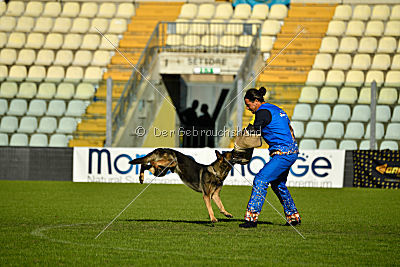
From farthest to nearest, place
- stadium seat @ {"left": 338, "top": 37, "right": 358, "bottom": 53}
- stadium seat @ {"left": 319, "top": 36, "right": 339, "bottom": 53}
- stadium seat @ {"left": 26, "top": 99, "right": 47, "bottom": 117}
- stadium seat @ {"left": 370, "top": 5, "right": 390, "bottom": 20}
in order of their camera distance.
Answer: stadium seat @ {"left": 370, "top": 5, "right": 390, "bottom": 20}, stadium seat @ {"left": 319, "top": 36, "right": 339, "bottom": 53}, stadium seat @ {"left": 338, "top": 37, "right": 358, "bottom": 53}, stadium seat @ {"left": 26, "top": 99, "right": 47, "bottom": 117}

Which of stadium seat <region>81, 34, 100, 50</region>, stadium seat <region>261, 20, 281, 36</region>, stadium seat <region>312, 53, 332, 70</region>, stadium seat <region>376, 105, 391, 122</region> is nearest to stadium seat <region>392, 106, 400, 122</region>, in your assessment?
stadium seat <region>376, 105, 391, 122</region>

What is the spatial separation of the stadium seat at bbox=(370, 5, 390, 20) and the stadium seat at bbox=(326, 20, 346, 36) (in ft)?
4.21

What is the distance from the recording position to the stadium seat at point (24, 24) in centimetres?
2731

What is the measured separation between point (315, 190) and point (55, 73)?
1204 centimetres

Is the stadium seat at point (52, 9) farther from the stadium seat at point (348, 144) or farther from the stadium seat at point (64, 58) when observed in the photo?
the stadium seat at point (348, 144)

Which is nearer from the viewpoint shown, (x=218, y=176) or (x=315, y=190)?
(x=218, y=176)

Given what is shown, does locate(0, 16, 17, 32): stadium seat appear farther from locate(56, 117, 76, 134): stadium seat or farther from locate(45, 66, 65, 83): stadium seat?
locate(56, 117, 76, 134): stadium seat

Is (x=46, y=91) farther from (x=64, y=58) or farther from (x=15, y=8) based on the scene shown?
(x=15, y=8)

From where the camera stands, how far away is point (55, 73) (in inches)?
990

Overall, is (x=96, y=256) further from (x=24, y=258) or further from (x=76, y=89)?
(x=76, y=89)

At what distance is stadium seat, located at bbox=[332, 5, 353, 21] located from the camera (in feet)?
86.4

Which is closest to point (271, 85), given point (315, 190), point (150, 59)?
point (150, 59)

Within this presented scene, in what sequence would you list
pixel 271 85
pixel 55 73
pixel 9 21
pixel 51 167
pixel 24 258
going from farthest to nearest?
pixel 9 21, pixel 55 73, pixel 271 85, pixel 51 167, pixel 24 258

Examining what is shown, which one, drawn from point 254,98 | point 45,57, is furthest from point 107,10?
point 254,98
